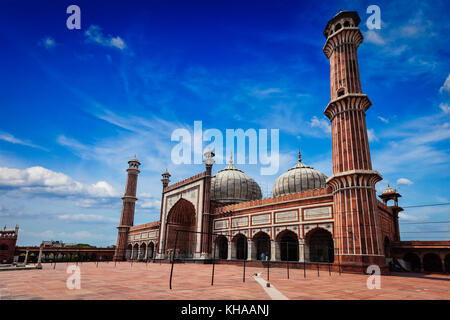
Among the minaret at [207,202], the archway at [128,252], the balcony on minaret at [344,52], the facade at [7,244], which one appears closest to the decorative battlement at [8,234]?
the facade at [7,244]

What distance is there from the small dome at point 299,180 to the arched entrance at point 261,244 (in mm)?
6846

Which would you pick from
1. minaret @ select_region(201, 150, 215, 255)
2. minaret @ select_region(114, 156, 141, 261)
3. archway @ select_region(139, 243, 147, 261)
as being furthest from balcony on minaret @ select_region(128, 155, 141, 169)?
minaret @ select_region(201, 150, 215, 255)

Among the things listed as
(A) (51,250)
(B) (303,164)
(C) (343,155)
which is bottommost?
(A) (51,250)

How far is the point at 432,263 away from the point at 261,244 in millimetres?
15584

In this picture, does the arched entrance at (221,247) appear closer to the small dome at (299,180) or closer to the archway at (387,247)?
the small dome at (299,180)

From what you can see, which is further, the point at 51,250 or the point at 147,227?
the point at 51,250

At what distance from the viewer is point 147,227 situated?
1784 inches

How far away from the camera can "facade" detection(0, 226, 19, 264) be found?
44.1 m

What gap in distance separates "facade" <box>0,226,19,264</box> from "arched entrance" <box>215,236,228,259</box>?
1357 inches
